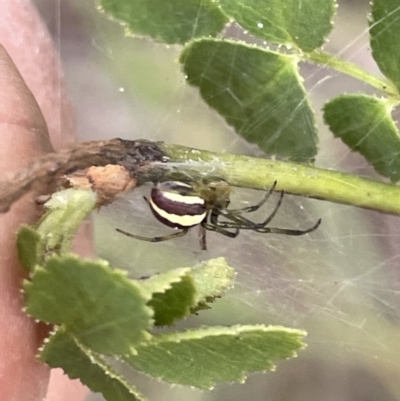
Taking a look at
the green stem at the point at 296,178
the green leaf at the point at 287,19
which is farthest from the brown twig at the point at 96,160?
the green leaf at the point at 287,19

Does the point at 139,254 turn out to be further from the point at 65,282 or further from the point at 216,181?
the point at 65,282

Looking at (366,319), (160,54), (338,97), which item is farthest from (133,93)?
(366,319)

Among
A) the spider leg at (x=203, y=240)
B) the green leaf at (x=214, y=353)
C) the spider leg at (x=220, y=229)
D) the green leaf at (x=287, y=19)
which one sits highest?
the green leaf at (x=287, y=19)

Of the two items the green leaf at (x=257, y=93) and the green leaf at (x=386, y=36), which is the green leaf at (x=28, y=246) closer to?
the green leaf at (x=257, y=93)

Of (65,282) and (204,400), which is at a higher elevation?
(65,282)

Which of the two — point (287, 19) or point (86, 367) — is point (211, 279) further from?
point (287, 19)

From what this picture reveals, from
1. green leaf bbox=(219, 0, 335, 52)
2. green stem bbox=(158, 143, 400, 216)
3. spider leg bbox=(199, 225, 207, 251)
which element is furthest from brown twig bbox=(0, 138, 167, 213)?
spider leg bbox=(199, 225, 207, 251)

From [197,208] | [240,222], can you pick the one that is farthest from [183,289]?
[240,222]
